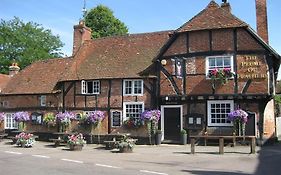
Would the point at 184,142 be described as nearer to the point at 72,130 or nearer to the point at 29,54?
the point at 72,130

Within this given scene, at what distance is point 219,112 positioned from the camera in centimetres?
2295

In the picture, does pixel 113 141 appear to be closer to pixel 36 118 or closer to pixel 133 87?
pixel 133 87

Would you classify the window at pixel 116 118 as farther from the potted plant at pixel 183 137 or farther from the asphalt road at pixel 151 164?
the asphalt road at pixel 151 164

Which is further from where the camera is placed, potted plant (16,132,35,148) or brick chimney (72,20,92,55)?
brick chimney (72,20,92,55)

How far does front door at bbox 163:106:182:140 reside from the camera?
24172 millimetres

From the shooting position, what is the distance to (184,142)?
23438mm

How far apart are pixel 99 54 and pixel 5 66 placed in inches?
1045

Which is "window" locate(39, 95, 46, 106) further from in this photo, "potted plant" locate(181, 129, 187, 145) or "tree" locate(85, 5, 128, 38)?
"tree" locate(85, 5, 128, 38)

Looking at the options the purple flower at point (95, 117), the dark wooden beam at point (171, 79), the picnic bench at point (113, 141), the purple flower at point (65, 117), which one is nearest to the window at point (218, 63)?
the dark wooden beam at point (171, 79)

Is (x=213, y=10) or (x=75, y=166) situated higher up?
(x=213, y=10)

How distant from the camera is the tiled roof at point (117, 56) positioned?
26328 millimetres

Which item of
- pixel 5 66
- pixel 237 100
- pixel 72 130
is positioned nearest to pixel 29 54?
pixel 5 66

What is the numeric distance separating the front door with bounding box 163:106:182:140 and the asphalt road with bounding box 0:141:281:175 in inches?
191

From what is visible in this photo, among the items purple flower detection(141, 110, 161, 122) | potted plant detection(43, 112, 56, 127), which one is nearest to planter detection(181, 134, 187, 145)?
purple flower detection(141, 110, 161, 122)
